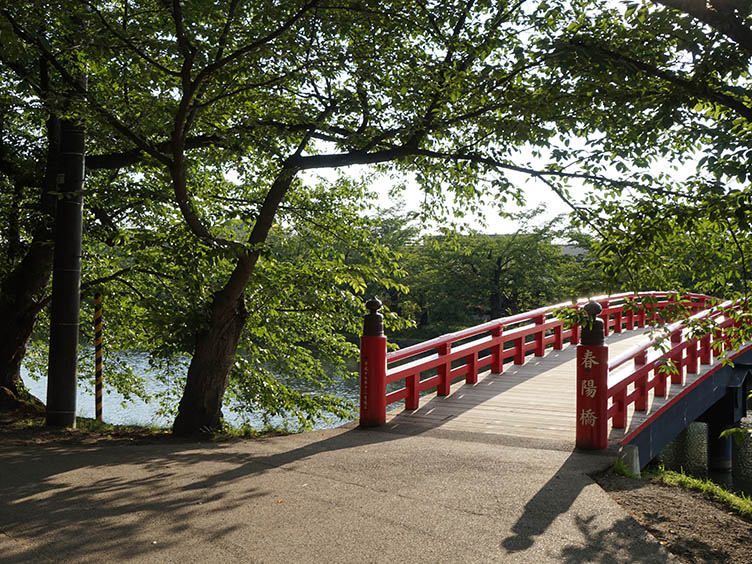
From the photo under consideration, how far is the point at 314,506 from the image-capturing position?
503cm

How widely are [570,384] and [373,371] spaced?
13.9 feet

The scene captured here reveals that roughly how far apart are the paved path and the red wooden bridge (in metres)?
0.81

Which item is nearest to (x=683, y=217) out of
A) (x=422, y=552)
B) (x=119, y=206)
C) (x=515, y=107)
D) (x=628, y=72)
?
(x=628, y=72)

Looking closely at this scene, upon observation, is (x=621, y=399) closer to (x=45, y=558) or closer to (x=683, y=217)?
(x=683, y=217)

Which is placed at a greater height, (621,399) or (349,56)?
(349,56)

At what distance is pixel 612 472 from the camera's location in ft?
20.5

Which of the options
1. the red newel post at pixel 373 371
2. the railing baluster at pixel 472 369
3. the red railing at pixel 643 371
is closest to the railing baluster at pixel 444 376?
the railing baluster at pixel 472 369

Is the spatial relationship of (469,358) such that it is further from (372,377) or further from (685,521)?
(685,521)

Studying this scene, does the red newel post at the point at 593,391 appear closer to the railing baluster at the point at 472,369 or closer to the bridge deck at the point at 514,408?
the bridge deck at the point at 514,408

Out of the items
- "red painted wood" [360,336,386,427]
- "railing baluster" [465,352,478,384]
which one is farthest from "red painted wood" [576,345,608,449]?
"railing baluster" [465,352,478,384]

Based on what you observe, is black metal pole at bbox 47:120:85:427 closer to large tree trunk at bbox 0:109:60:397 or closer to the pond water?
large tree trunk at bbox 0:109:60:397

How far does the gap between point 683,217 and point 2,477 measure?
5.60 metres

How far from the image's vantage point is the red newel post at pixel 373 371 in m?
8.05

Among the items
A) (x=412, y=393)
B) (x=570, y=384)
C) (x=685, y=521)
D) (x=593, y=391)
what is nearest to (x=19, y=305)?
(x=412, y=393)
